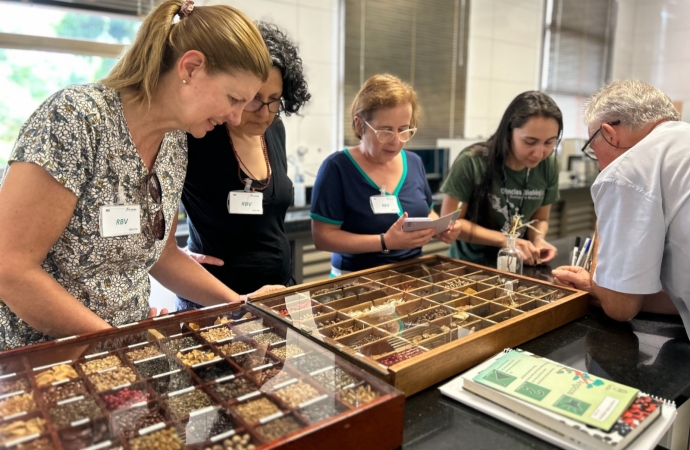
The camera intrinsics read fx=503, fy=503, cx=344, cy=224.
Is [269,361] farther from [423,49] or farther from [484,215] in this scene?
[423,49]

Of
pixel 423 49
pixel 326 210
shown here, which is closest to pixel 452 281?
pixel 326 210

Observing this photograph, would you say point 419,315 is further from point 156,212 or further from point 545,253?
point 545,253

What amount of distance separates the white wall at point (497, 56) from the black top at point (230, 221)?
347cm

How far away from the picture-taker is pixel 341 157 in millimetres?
2037

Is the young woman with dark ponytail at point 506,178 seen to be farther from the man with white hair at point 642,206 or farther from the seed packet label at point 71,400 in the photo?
the seed packet label at point 71,400

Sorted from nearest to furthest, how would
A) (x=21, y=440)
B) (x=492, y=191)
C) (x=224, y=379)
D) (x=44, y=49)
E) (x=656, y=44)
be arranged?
1. (x=21, y=440)
2. (x=224, y=379)
3. (x=492, y=191)
4. (x=44, y=49)
5. (x=656, y=44)

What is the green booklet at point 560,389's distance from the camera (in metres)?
0.90

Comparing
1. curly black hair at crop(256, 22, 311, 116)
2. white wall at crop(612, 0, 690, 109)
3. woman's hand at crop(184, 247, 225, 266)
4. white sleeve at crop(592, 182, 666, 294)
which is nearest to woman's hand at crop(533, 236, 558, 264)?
white sleeve at crop(592, 182, 666, 294)

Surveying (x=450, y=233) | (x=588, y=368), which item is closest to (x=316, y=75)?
(x=450, y=233)

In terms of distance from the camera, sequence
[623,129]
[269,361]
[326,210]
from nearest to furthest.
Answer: [269,361]
[623,129]
[326,210]

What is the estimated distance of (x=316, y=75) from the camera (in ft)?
12.4

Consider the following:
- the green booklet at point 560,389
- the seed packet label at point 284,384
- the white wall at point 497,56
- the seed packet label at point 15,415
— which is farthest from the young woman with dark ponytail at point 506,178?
the white wall at point 497,56

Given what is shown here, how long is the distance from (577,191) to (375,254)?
362 cm

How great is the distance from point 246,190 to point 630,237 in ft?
3.80
